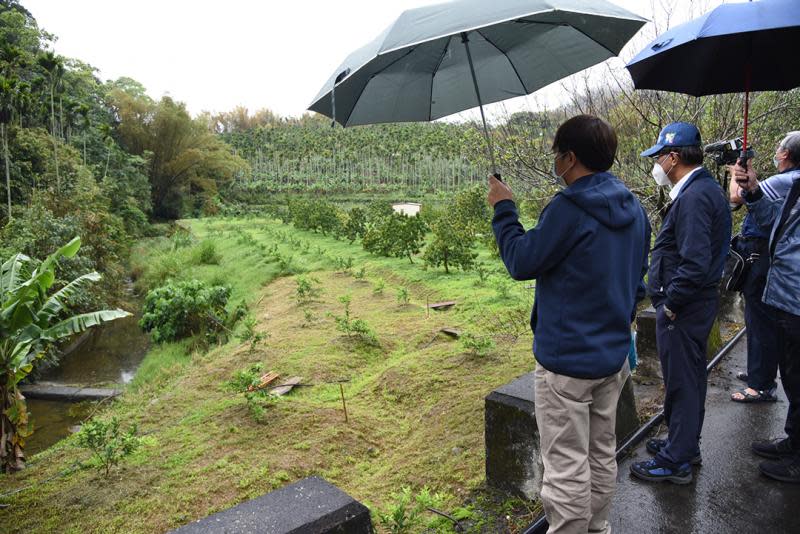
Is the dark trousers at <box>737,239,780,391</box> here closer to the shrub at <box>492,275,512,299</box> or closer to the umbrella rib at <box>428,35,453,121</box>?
the umbrella rib at <box>428,35,453,121</box>

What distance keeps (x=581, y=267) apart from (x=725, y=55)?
1981mm

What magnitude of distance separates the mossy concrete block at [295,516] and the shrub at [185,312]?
349 inches

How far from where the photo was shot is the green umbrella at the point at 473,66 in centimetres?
233

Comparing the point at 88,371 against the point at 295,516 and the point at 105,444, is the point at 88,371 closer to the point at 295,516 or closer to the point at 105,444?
the point at 105,444

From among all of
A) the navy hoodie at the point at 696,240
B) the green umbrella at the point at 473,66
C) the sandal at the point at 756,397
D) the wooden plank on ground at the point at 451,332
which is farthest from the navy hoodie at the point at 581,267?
the wooden plank on ground at the point at 451,332

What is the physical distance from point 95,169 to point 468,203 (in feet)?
62.4

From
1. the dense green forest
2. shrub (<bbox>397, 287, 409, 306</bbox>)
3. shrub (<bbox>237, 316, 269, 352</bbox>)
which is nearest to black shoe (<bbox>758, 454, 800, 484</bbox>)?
the dense green forest

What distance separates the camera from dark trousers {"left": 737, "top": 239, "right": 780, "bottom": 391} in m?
3.20

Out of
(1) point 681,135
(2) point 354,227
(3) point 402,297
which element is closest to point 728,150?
(1) point 681,135

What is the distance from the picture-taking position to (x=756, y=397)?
3.56 metres

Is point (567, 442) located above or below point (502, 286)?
above

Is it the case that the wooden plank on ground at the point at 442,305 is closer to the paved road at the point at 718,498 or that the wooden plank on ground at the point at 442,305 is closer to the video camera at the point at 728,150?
the paved road at the point at 718,498

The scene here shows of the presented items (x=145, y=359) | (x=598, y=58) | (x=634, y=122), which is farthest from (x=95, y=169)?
(x=598, y=58)

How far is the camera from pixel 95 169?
24.5 meters
